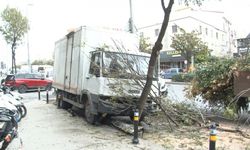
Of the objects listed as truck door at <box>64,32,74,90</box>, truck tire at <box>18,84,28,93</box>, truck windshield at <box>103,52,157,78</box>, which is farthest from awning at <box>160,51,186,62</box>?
truck windshield at <box>103,52,157,78</box>

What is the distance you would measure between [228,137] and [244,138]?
0.40m

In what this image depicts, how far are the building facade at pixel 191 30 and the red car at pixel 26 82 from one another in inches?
1105

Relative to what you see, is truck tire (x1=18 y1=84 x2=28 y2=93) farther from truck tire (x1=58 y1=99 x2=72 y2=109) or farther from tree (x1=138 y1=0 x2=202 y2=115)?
tree (x1=138 y1=0 x2=202 y2=115)

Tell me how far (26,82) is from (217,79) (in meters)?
20.2

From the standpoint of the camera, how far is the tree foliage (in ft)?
36.1

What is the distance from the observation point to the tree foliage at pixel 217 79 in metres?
11.0

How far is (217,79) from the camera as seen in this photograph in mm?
11344

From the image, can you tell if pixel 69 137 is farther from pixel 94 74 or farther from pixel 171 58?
pixel 171 58

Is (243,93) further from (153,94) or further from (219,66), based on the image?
(153,94)

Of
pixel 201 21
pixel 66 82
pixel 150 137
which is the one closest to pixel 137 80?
pixel 150 137

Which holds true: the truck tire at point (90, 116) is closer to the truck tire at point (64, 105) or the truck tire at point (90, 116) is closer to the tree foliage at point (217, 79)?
the tree foliage at point (217, 79)

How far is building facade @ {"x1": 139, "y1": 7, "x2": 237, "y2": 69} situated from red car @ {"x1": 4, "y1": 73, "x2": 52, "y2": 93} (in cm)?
2807

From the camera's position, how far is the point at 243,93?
10.3 metres

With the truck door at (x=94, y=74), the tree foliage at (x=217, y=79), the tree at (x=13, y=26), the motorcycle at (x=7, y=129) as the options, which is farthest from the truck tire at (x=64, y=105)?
the tree at (x=13, y=26)
